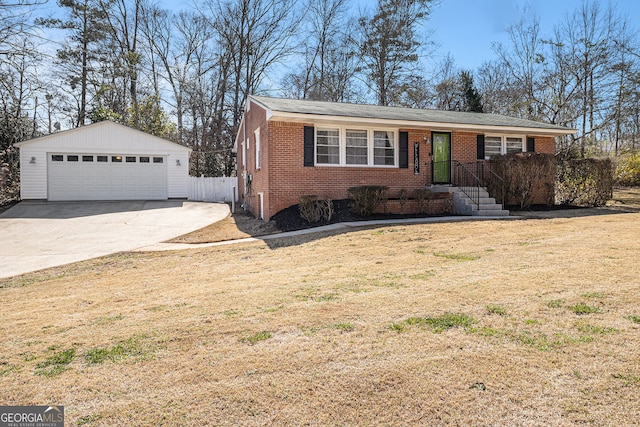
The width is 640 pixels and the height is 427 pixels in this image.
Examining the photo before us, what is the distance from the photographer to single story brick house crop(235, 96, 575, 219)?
12.4 meters

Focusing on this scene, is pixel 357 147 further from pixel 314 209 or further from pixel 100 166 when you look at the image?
pixel 100 166

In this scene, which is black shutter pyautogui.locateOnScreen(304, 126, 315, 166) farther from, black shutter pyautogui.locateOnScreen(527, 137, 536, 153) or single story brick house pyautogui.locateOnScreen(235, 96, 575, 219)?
black shutter pyautogui.locateOnScreen(527, 137, 536, 153)

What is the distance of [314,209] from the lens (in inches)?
455

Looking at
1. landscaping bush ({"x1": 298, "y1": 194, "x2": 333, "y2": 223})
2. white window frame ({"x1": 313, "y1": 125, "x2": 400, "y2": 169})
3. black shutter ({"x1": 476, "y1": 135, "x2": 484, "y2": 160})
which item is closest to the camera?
landscaping bush ({"x1": 298, "y1": 194, "x2": 333, "y2": 223})

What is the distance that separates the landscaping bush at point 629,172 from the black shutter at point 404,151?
596 inches

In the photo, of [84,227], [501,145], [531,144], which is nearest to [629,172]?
[531,144]

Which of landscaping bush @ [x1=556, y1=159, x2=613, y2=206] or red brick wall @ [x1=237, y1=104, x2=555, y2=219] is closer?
Answer: red brick wall @ [x1=237, y1=104, x2=555, y2=219]

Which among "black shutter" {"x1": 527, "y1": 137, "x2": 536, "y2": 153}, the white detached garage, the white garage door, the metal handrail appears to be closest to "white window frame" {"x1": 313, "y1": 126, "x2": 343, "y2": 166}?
the metal handrail

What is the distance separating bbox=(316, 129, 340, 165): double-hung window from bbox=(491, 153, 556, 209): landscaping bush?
17.9ft

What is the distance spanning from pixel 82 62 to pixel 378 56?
19556 millimetres

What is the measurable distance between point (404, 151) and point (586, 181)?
21.6 feet

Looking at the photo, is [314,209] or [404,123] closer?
[314,209]

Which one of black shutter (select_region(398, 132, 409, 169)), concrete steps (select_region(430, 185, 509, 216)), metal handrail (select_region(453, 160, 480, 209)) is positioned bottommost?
concrete steps (select_region(430, 185, 509, 216))

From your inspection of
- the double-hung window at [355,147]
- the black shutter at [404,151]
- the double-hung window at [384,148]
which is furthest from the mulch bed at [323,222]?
the black shutter at [404,151]
